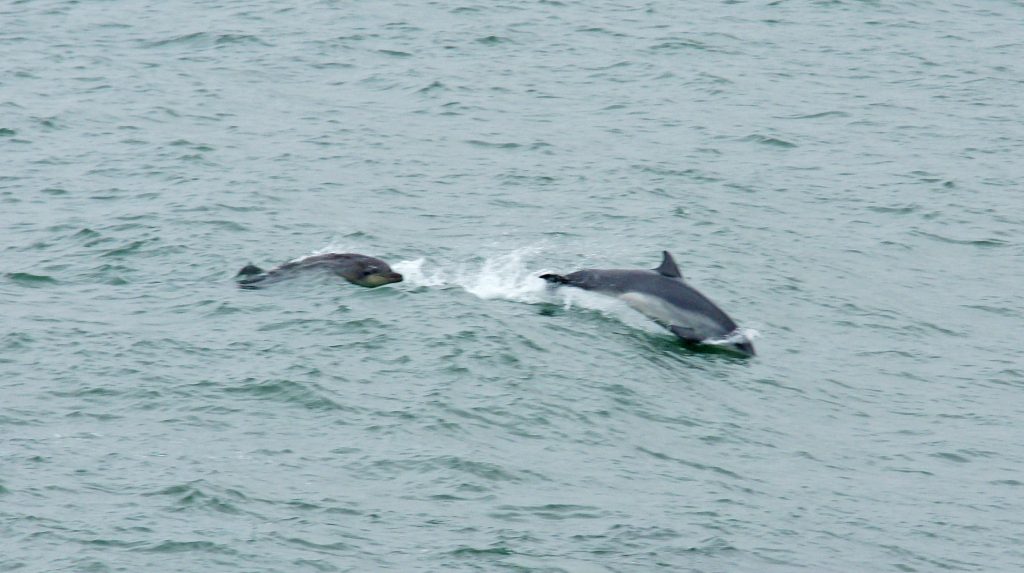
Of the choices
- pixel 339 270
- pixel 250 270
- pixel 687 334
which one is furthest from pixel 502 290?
pixel 250 270

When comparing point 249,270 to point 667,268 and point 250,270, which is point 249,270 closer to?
point 250,270

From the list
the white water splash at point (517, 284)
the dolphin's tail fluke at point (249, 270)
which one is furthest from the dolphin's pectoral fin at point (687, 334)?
the dolphin's tail fluke at point (249, 270)

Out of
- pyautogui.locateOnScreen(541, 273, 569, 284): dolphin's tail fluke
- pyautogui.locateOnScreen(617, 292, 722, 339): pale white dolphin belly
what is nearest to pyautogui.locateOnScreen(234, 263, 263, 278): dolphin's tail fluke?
pyautogui.locateOnScreen(541, 273, 569, 284): dolphin's tail fluke

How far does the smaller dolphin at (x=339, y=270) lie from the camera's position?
78.9 ft

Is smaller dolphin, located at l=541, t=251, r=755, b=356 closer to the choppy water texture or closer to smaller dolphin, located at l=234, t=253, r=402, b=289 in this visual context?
the choppy water texture

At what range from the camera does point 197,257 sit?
2555 centimetres

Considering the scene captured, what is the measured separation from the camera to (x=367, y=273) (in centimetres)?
2403

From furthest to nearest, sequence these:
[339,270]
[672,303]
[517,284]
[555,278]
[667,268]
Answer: [517,284], [339,270], [555,278], [667,268], [672,303]

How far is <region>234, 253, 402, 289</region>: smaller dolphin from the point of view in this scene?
78.9 ft

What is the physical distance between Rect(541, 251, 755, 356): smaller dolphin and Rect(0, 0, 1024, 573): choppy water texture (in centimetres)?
36

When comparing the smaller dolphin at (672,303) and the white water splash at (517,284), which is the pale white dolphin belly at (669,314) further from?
the white water splash at (517,284)

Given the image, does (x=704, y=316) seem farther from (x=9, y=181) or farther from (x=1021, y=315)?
(x=9, y=181)

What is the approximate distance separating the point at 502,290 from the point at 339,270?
242 cm

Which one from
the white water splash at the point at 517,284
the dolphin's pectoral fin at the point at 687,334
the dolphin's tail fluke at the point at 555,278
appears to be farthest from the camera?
the dolphin's tail fluke at the point at 555,278
